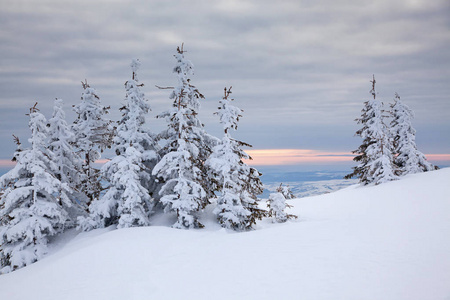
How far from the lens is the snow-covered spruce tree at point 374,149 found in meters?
30.4

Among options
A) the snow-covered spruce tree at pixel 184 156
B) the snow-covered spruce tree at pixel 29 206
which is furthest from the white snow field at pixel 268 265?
the snow-covered spruce tree at pixel 29 206

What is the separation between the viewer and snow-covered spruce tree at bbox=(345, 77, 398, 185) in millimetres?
30406

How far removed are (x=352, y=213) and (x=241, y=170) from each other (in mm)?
8990

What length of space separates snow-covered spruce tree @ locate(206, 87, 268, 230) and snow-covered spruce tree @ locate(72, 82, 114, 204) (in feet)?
44.0

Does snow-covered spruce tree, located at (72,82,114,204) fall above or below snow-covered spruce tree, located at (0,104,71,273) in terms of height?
above

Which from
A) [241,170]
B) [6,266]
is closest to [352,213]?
[241,170]

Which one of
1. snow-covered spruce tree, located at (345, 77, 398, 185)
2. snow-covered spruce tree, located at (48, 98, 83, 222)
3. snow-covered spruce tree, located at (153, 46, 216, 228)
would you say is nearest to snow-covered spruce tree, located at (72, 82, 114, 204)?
snow-covered spruce tree, located at (48, 98, 83, 222)

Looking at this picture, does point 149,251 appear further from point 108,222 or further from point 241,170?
point 108,222

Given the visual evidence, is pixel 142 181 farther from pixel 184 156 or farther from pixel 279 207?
pixel 279 207

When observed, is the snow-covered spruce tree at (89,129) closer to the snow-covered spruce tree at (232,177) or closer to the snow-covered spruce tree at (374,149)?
the snow-covered spruce tree at (232,177)

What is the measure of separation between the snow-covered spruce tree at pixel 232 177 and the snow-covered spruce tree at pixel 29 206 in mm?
12013

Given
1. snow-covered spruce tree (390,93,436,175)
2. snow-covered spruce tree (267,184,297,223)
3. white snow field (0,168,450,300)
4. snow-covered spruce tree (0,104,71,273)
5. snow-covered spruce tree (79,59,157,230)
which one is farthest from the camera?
snow-covered spruce tree (390,93,436,175)

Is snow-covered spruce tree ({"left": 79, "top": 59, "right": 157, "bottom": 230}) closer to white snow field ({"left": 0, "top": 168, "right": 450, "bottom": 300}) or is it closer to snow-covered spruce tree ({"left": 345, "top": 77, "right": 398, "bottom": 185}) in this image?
white snow field ({"left": 0, "top": 168, "right": 450, "bottom": 300})

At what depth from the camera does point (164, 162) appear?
20266 mm
